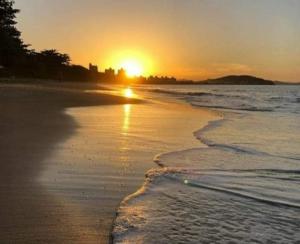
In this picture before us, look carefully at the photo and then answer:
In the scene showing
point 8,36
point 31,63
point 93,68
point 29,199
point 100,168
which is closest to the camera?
point 29,199

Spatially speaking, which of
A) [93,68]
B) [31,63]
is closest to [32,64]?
[31,63]

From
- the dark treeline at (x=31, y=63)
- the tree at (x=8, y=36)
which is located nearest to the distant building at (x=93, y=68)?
the dark treeline at (x=31, y=63)

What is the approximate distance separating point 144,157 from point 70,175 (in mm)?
2060

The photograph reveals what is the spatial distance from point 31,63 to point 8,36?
4235 centimetres

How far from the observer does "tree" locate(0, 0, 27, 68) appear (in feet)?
143

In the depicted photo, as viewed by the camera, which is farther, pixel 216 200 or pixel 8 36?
pixel 8 36

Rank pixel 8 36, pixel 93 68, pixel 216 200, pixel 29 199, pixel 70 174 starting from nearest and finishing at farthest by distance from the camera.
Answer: pixel 29 199 → pixel 216 200 → pixel 70 174 → pixel 8 36 → pixel 93 68

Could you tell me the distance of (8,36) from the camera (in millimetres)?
43844

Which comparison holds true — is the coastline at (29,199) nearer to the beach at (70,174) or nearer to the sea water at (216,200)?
the beach at (70,174)

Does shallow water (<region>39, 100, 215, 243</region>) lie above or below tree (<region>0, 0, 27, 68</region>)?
below

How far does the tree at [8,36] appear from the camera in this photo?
143 feet

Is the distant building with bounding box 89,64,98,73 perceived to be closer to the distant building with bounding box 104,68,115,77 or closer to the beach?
the distant building with bounding box 104,68,115,77

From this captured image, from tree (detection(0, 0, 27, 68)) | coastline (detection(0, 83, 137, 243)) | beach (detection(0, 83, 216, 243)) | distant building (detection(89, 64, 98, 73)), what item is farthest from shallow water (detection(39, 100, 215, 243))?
distant building (detection(89, 64, 98, 73))

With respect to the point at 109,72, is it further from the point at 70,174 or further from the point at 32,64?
the point at 70,174
